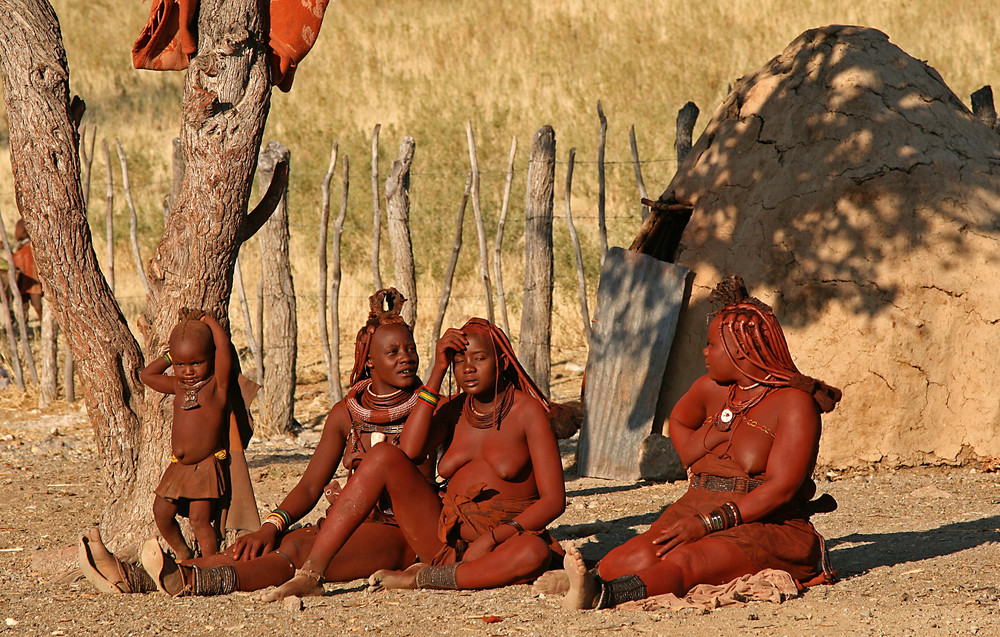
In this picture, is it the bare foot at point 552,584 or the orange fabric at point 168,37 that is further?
the orange fabric at point 168,37

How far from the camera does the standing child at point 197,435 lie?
4.51 meters

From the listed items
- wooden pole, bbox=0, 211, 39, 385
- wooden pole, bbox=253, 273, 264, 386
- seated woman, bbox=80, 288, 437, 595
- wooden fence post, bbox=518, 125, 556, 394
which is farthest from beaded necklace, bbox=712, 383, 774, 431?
wooden pole, bbox=0, 211, 39, 385

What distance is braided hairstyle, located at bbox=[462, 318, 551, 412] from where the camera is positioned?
13.8 ft

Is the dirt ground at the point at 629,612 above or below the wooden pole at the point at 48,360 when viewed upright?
below

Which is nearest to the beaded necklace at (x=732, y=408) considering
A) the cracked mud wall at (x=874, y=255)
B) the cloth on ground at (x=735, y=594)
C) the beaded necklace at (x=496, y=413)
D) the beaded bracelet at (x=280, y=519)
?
the cloth on ground at (x=735, y=594)

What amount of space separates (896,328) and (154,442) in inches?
176

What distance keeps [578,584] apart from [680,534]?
1.61 ft

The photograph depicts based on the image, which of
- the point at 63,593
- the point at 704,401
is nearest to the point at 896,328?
→ the point at 704,401

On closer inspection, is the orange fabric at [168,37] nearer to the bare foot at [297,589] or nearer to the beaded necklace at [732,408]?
the bare foot at [297,589]

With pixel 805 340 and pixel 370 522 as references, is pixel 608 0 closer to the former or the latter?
pixel 805 340

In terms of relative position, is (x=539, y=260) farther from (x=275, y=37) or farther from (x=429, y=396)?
(x=429, y=396)

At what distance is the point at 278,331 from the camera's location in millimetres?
8922

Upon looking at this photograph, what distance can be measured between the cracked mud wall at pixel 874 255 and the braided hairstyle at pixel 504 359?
→ 116 inches

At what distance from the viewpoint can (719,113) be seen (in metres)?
7.47
